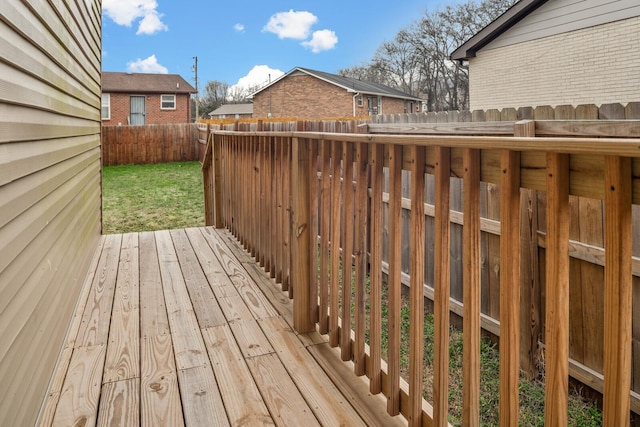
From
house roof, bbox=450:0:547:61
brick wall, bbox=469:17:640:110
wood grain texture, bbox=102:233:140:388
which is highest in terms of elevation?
house roof, bbox=450:0:547:61

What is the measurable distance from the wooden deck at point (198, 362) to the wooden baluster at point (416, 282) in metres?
0.18

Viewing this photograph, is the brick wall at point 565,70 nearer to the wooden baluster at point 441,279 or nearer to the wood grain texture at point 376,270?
the wood grain texture at point 376,270

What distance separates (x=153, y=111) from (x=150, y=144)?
9.60 metres

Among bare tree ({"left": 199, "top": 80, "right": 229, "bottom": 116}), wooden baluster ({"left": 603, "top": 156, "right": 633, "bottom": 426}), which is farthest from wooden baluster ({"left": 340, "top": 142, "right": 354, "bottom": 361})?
bare tree ({"left": 199, "top": 80, "right": 229, "bottom": 116})

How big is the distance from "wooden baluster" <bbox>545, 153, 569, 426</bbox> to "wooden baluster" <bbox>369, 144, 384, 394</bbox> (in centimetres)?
71

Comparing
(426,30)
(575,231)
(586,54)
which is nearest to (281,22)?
(426,30)

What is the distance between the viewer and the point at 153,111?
25.2 m

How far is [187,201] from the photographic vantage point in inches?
345

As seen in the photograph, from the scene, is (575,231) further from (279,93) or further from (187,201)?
(279,93)

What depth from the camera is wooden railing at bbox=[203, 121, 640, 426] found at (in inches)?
35.2

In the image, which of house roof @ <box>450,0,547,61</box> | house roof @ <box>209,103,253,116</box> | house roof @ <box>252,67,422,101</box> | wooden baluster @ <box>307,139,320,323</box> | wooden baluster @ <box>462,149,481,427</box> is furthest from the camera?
house roof @ <box>209,103,253,116</box>

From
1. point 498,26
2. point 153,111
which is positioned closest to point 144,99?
point 153,111

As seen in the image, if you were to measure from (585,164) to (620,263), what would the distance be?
205 mm

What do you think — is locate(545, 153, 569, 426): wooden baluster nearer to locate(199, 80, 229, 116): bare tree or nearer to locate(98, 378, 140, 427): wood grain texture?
locate(98, 378, 140, 427): wood grain texture
